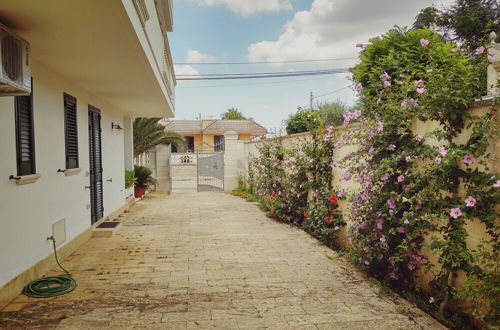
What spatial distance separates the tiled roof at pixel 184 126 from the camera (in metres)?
31.0

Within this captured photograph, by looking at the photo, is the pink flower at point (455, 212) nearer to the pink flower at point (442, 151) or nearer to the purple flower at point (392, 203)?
the pink flower at point (442, 151)

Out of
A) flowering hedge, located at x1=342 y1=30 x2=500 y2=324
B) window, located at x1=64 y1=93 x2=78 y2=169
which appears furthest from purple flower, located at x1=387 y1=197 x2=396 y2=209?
window, located at x1=64 y1=93 x2=78 y2=169

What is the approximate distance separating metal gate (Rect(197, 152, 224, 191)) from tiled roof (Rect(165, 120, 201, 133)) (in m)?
15.9

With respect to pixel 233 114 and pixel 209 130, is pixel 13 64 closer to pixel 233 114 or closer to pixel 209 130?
pixel 209 130

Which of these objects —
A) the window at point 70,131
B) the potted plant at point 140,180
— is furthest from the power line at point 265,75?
the window at point 70,131

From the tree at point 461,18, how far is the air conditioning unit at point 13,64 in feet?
47.9

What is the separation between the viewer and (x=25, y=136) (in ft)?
12.9

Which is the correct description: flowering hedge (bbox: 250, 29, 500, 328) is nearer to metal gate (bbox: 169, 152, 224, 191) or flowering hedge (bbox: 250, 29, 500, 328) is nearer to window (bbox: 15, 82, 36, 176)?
window (bbox: 15, 82, 36, 176)

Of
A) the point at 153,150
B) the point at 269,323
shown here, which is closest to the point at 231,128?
the point at 153,150

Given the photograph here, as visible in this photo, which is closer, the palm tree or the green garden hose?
the green garden hose

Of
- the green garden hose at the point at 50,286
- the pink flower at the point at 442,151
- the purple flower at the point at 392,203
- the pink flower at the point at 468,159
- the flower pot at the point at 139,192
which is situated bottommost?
the green garden hose at the point at 50,286

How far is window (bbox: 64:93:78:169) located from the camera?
5.31 metres

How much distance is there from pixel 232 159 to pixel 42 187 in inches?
402

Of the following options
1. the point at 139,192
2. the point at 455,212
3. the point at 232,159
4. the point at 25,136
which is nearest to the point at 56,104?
the point at 25,136
